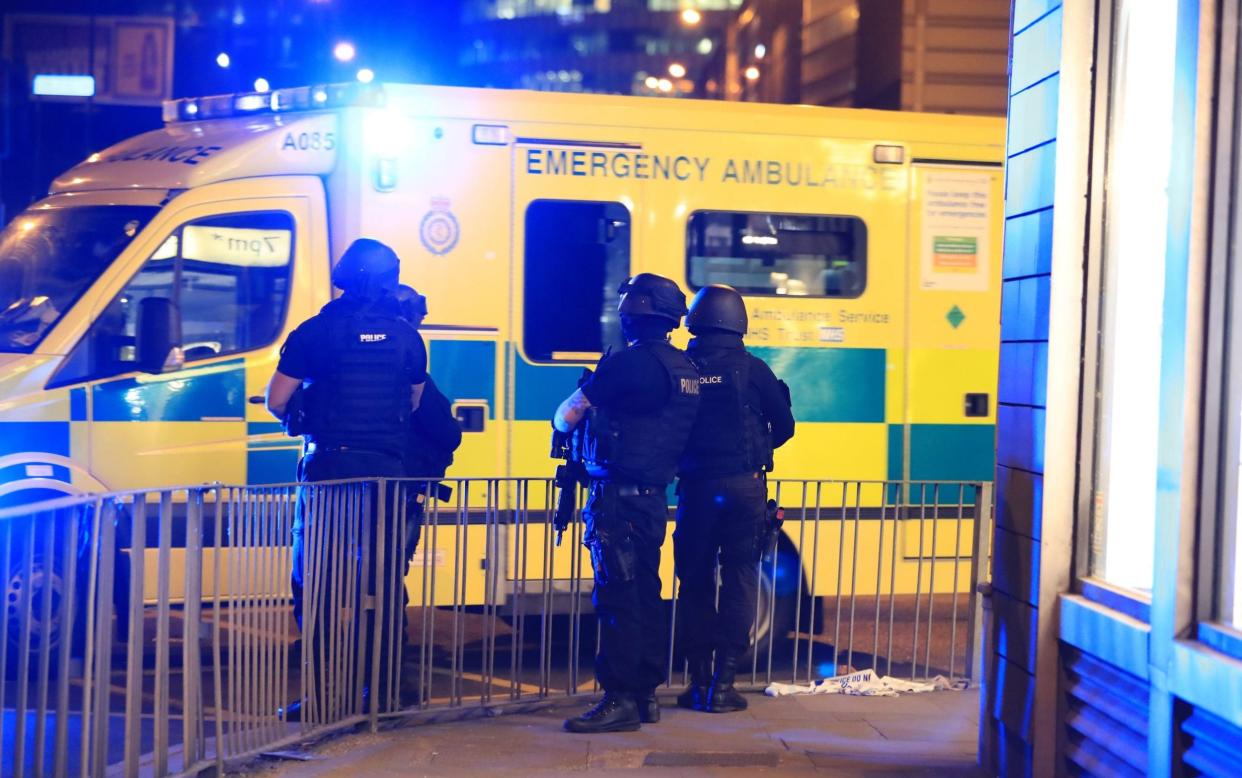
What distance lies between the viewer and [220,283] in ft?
22.4

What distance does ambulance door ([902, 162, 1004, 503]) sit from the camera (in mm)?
7379

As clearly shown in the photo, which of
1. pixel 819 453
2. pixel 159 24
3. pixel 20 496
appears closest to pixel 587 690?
pixel 819 453

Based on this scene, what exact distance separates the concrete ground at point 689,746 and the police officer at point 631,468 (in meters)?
0.27

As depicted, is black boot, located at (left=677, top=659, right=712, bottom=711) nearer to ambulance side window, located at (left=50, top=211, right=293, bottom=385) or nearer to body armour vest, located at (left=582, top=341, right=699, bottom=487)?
body armour vest, located at (left=582, top=341, right=699, bottom=487)

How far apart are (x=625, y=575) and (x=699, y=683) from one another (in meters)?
0.94

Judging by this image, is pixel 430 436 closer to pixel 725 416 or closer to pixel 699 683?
pixel 725 416

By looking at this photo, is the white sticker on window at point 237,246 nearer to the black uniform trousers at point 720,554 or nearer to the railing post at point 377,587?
the railing post at point 377,587

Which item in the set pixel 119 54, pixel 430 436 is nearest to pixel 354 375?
pixel 430 436

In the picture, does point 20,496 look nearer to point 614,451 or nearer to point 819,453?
point 614,451

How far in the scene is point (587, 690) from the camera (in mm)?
6703

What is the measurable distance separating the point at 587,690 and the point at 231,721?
2.35 metres

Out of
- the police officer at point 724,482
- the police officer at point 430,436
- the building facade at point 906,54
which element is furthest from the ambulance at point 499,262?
the building facade at point 906,54

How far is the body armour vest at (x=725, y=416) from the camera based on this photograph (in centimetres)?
577

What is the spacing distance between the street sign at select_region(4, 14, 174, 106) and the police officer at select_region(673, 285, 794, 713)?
48.5 ft
